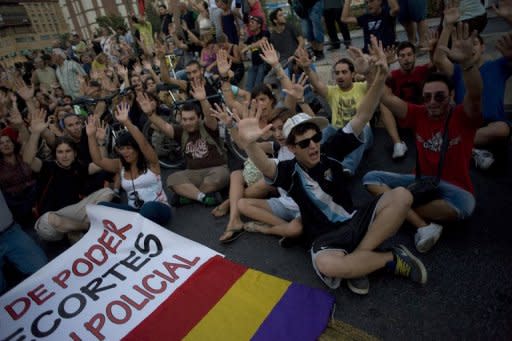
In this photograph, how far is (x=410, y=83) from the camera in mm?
4199

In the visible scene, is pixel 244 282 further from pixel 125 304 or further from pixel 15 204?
pixel 15 204

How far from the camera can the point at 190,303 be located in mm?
2484

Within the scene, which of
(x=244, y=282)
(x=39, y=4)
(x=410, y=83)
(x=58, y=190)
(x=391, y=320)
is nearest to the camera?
(x=391, y=320)

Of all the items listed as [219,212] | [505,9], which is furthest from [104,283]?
[505,9]

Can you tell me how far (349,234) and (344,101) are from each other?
226 centimetres

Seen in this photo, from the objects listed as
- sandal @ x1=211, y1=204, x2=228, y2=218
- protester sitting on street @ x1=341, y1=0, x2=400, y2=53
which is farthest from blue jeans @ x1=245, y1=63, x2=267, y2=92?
Result: sandal @ x1=211, y1=204, x2=228, y2=218

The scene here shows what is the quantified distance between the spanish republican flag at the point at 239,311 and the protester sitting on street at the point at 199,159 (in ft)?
5.15

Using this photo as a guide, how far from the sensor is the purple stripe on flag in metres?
2.08

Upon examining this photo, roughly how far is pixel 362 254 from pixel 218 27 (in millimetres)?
6925

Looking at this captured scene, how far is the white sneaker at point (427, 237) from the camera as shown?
2.61 m

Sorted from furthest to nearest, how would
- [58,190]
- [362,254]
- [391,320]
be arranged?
[58,190] → [362,254] → [391,320]

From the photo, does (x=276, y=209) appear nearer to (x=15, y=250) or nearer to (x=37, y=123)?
(x=15, y=250)

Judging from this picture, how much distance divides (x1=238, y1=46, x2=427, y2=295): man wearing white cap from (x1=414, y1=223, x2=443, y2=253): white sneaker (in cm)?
25

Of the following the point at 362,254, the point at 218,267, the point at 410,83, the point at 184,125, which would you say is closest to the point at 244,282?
the point at 218,267
